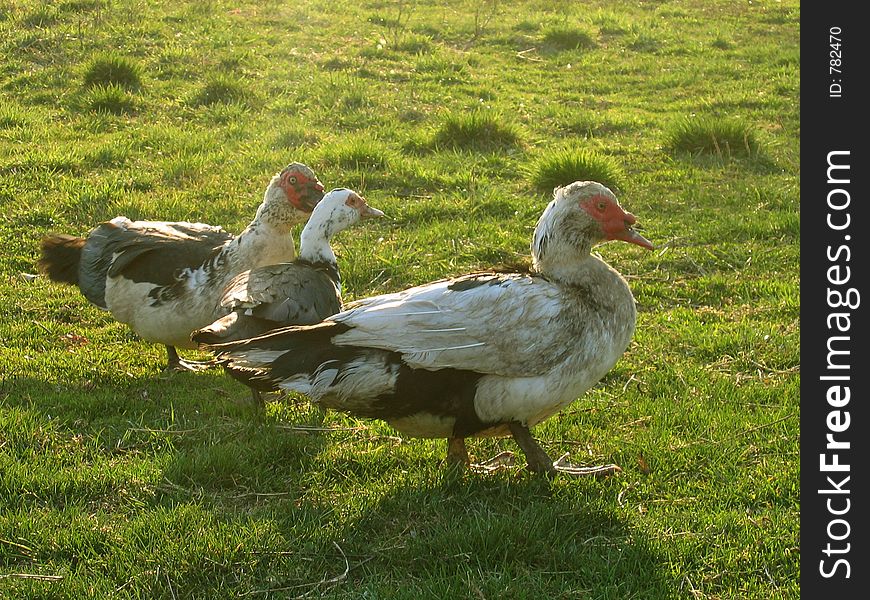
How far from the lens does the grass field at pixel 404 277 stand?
4004 millimetres

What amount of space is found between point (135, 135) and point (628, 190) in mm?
4656

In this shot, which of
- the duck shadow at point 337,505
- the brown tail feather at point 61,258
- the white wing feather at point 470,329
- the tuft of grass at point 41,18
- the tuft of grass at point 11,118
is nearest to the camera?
the duck shadow at point 337,505

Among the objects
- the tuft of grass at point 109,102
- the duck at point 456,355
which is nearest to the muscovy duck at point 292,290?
the duck at point 456,355

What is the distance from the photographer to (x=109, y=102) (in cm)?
1063

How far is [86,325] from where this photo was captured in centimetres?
659

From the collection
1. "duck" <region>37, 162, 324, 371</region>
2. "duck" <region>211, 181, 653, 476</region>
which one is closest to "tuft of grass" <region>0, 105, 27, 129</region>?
"duck" <region>37, 162, 324, 371</region>

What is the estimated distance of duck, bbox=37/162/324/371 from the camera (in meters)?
5.91

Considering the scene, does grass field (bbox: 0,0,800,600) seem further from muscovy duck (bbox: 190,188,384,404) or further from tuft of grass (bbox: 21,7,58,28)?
muscovy duck (bbox: 190,188,384,404)

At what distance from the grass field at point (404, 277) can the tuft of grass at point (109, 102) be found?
2 centimetres

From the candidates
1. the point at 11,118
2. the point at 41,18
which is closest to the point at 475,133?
the point at 11,118

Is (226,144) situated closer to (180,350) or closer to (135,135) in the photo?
(135,135)

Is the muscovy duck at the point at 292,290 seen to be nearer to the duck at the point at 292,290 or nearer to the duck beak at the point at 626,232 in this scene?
the duck at the point at 292,290

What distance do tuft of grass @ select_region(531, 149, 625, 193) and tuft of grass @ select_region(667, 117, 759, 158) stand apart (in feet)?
4.18

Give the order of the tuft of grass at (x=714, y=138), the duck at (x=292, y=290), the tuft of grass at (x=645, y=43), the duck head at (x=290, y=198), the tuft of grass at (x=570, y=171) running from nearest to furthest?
the duck at (x=292, y=290) < the duck head at (x=290, y=198) < the tuft of grass at (x=570, y=171) < the tuft of grass at (x=714, y=138) < the tuft of grass at (x=645, y=43)
